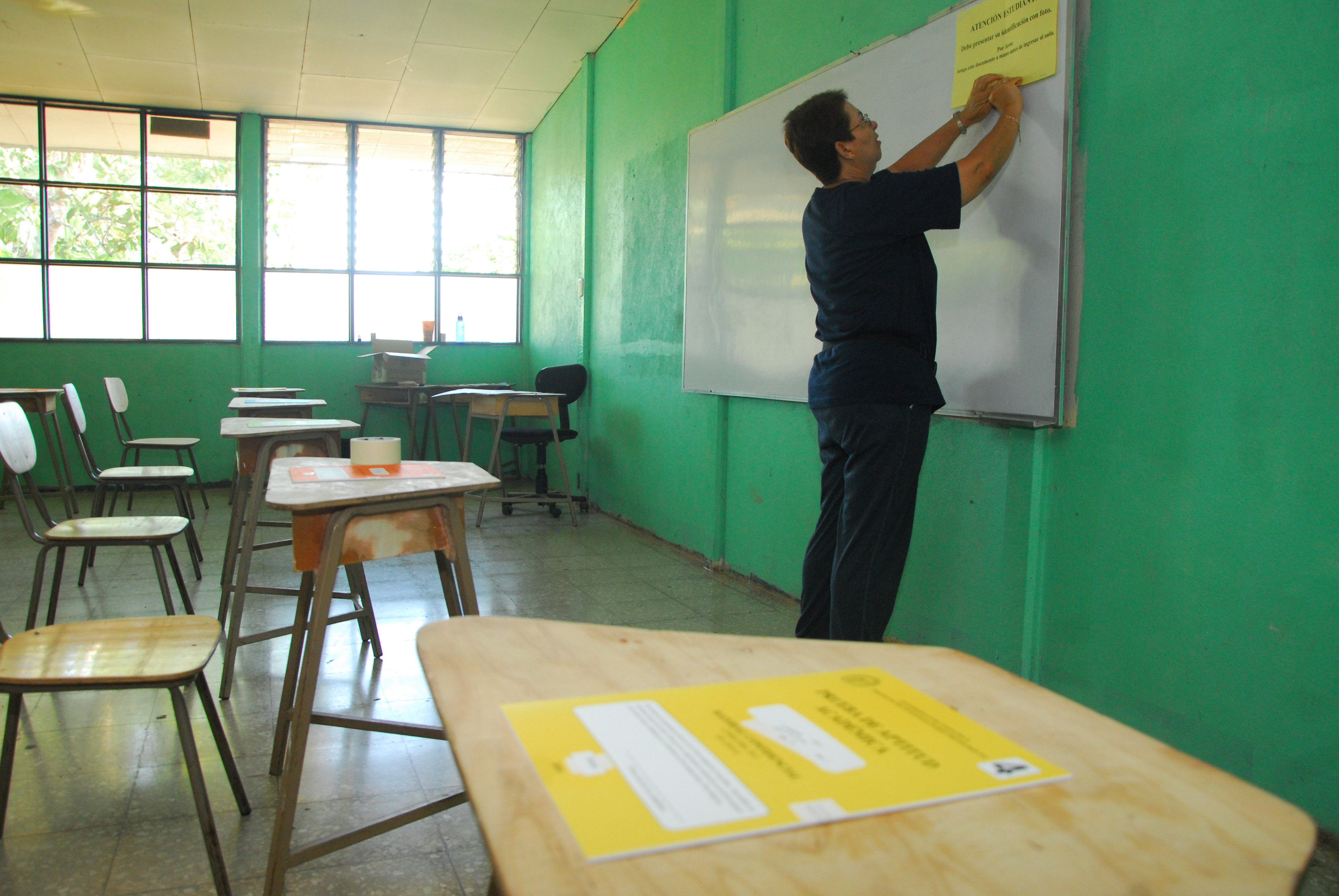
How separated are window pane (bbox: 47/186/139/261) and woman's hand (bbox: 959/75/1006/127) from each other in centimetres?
692

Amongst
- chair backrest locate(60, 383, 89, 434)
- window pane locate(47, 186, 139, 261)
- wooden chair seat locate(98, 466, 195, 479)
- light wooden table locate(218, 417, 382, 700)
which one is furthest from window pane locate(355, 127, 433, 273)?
light wooden table locate(218, 417, 382, 700)

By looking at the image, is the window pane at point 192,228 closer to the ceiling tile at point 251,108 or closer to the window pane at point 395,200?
the ceiling tile at point 251,108

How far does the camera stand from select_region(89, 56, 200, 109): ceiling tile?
6.18m

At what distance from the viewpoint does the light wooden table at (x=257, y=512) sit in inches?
101

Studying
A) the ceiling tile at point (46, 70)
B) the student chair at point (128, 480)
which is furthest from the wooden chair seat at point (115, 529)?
the ceiling tile at point (46, 70)

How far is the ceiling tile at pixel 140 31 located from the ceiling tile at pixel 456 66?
Answer: 1.37m

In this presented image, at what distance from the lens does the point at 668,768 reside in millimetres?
550

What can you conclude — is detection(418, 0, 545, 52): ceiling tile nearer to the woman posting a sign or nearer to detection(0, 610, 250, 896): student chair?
the woman posting a sign

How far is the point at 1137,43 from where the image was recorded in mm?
1976

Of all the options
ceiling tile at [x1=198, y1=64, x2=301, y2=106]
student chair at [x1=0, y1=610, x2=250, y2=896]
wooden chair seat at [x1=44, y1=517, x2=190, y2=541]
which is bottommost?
student chair at [x1=0, y1=610, x2=250, y2=896]

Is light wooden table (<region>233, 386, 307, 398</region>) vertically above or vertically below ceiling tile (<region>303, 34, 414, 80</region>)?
below

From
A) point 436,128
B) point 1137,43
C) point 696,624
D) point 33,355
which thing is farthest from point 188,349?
point 1137,43

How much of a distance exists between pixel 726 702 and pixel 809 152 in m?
1.80

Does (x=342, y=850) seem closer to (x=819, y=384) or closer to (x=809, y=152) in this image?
(x=819, y=384)
